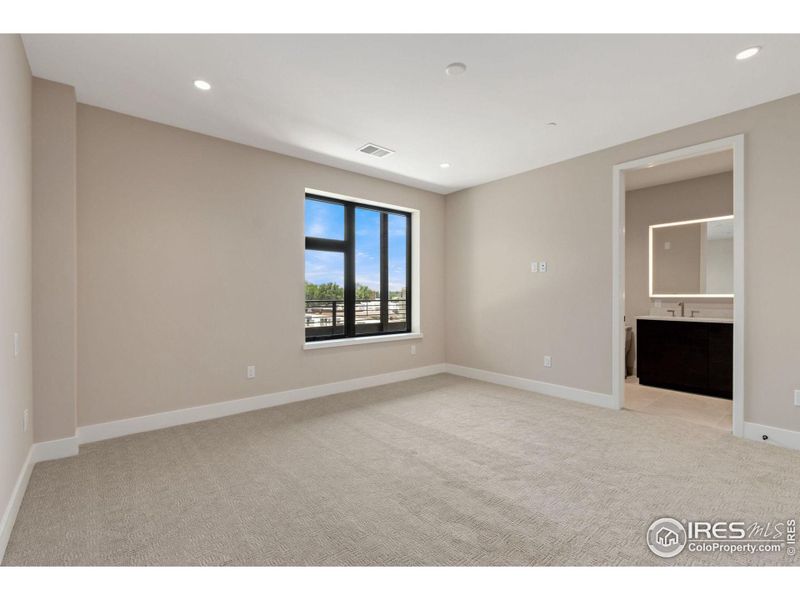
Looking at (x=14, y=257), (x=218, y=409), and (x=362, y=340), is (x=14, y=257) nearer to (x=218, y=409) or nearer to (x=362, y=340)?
(x=218, y=409)

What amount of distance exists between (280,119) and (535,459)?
130 inches

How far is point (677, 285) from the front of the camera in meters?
5.09

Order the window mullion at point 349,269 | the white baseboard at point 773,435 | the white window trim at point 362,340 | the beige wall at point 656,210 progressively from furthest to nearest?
1. the window mullion at point 349,269
2. the beige wall at point 656,210
3. the white window trim at point 362,340
4. the white baseboard at point 773,435

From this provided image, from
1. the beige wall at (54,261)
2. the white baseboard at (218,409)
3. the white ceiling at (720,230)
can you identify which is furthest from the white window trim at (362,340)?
the white ceiling at (720,230)

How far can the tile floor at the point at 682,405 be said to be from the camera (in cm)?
351

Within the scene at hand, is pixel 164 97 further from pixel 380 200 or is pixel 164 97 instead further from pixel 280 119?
pixel 380 200

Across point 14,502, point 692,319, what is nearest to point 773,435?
point 692,319

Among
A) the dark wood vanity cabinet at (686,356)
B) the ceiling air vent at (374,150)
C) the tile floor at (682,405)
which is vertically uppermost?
the ceiling air vent at (374,150)

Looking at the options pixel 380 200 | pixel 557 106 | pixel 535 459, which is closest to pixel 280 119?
pixel 380 200

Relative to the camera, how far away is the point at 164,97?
2865 mm

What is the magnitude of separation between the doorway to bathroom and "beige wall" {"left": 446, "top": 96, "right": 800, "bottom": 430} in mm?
139

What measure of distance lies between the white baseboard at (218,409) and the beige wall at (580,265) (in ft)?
4.94

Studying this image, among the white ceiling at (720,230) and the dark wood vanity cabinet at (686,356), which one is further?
the white ceiling at (720,230)

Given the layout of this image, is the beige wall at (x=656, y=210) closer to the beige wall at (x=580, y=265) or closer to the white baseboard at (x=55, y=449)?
the beige wall at (x=580, y=265)
